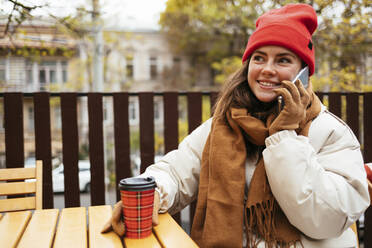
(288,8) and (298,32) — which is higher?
(288,8)

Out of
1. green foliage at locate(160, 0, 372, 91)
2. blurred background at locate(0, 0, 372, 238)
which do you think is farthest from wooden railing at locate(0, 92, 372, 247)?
green foliage at locate(160, 0, 372, 91)

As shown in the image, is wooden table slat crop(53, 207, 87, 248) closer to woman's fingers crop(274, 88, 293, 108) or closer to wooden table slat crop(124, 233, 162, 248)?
wooden table slat crop(124, 233, 162, 248)

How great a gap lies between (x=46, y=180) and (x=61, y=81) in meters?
24.0

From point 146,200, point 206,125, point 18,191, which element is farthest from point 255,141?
point 18,191

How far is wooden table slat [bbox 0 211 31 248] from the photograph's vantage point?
1.46m

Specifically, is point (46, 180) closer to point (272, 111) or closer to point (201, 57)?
point (272, 111)

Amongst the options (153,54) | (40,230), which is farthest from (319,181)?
(153,54)

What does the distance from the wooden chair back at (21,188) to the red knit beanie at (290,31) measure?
1.54 metres

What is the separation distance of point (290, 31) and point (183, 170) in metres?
0.93

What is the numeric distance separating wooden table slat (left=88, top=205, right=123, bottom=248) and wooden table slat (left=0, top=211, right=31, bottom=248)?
30 cm

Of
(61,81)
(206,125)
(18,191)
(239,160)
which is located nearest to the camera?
(239,160)

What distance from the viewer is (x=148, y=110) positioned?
3.22 meters

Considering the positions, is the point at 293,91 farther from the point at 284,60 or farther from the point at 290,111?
the point at 284,60

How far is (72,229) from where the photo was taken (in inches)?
61.4
